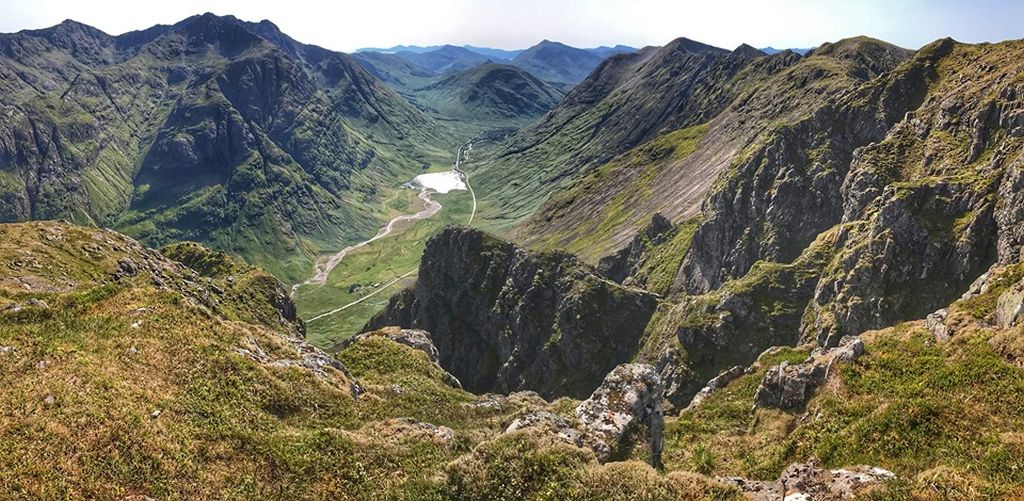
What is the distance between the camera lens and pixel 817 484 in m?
25.9

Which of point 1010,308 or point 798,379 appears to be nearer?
point 1010,308

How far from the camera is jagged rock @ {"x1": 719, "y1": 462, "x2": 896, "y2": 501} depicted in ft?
79.5

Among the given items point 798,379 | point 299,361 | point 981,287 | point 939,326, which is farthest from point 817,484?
point 299,361

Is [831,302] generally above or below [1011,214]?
below

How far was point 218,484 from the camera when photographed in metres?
26.9

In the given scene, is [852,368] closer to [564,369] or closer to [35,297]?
[35,297]

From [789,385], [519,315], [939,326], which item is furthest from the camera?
[519,315]

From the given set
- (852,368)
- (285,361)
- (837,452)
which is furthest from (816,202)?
(285,361)

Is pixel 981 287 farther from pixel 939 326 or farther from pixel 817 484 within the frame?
pixel 817 484

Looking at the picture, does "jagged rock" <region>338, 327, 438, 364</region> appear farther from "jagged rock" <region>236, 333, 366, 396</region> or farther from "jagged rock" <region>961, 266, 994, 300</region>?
"jagged rock" <region>961, 266, 994, 300</region>

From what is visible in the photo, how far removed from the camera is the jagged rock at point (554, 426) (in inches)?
1374

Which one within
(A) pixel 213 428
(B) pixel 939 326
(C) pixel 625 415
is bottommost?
(C) pixel 625 415

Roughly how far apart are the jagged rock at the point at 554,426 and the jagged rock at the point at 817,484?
33.3 ft

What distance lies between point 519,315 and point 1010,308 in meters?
113
